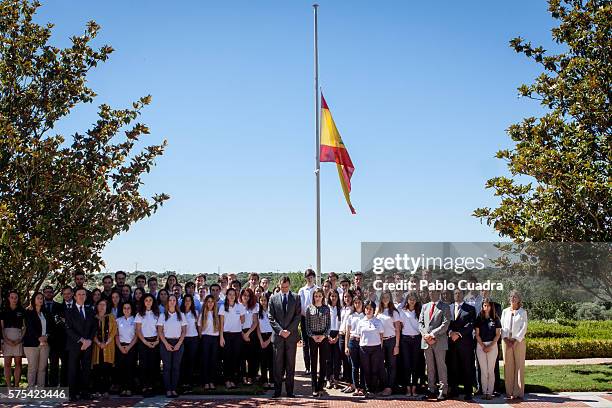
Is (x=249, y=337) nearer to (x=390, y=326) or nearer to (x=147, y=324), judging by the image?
(x=147, y=324)

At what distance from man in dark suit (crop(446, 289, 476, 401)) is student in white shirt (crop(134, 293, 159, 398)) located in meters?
5.18

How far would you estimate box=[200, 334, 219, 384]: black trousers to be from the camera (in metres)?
12.0

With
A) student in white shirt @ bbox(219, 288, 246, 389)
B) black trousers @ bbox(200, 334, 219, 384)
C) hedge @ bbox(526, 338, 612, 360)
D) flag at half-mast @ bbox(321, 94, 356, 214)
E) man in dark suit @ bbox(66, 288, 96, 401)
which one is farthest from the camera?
flag at half-mast @ bbox(321, 94, 356, 214)

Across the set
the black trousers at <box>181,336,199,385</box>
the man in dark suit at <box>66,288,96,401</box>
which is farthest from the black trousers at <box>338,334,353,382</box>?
the man in dark suit at <box>66,288,96,401</box>

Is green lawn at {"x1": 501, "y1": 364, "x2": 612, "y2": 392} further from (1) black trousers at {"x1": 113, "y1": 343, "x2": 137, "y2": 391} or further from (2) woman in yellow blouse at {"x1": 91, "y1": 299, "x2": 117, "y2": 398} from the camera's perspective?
(2) woman in yellow blouse at {"x1": 91, "y1": 299, "x2": 117, "y2": 398}

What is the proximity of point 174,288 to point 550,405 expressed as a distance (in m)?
6.99

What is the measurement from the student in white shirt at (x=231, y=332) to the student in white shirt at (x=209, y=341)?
157 millimetres

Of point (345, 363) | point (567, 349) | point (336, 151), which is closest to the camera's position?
point (345, 363)

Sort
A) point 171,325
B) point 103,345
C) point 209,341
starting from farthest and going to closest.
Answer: point 209,341 → point 171,325 → point 103,345

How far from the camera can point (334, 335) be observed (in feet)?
40.1

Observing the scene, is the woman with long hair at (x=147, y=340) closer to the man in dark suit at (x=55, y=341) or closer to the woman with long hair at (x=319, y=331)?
the man in dark suit at (x=55, y=341)

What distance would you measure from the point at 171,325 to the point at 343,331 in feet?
10.2

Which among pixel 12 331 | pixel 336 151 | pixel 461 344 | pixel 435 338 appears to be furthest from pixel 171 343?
pixel 336 151

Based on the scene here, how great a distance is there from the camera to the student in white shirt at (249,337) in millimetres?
12289
